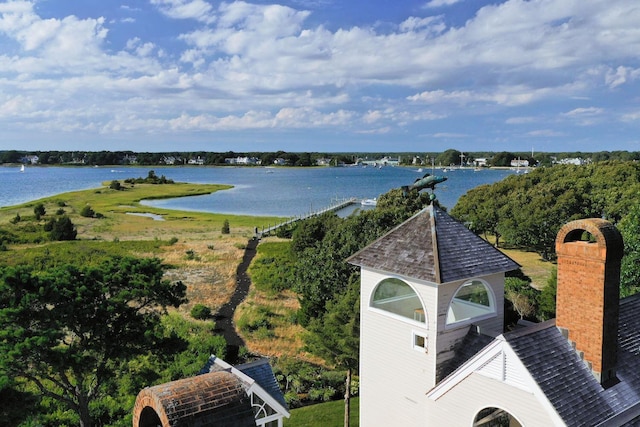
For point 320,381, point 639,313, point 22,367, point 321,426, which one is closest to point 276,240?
point 320,381

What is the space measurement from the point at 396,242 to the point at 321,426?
9070 mm

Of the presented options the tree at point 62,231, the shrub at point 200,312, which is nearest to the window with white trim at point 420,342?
the shrub at point 200,312

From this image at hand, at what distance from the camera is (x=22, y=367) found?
1333cm

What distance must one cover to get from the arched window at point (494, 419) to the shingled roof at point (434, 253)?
10.1 ft

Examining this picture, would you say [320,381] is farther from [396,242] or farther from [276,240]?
[276,240]

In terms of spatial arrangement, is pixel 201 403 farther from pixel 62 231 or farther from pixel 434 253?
pixel 62 231

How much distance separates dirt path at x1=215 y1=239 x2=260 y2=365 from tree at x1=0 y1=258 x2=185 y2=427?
862cm

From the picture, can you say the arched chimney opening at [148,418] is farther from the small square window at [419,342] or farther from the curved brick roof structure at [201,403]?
the small square window at [419,342]

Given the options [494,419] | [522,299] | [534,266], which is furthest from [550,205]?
[494,419]

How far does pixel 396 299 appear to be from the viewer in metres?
12.8

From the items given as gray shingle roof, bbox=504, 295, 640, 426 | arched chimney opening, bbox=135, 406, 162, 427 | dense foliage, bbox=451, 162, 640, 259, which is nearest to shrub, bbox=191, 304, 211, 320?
gray shingle roof, bbox=504, 295, 640, 426

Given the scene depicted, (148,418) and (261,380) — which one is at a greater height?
(148,418)

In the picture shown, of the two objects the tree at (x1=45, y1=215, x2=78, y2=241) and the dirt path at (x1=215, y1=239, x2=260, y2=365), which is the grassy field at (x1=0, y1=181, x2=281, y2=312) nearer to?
the dirt path at (x1=215, y1=239, x2=260, y2=365)

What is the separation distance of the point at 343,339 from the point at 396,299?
4.70m
